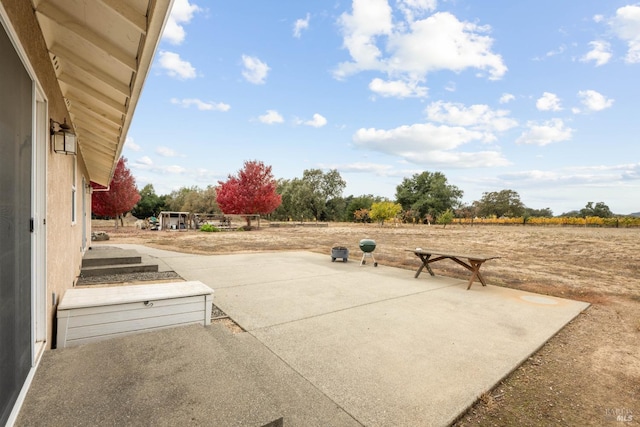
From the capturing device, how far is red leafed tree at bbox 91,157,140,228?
67.6ft

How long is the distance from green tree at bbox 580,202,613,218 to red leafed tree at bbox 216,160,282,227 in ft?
172

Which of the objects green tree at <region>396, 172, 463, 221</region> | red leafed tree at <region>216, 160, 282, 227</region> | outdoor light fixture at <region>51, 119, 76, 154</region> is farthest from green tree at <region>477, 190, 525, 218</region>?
outdoor light fixture at <region>51, 119, 76, 154</region>

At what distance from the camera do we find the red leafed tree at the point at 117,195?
20.6m

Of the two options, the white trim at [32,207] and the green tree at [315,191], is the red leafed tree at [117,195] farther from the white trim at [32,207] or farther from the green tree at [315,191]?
the green tree at [315,191]

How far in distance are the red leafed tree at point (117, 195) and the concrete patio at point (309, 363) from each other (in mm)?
20296

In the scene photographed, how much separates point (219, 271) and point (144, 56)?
5870mm

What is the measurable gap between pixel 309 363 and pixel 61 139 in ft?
10.7

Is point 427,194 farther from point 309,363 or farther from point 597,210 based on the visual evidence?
point 309,363

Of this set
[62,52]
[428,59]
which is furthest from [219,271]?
[428,59]

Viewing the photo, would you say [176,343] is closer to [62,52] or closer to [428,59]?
[62,52]

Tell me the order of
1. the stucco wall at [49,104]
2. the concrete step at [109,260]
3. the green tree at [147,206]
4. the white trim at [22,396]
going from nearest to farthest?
the white trim at [22,396] < the stucco wall at [49,104] < the concrete step at [109,260] < the green tree at [147,206]

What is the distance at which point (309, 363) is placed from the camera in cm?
276

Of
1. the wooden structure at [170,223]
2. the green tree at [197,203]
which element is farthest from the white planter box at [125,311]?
the green tree at [197,203]

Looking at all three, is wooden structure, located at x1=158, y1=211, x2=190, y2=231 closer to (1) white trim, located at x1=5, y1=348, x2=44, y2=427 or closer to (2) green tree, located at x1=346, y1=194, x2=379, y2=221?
(1) white trim, located at x1=5, y1=348, x2=44, y2=427
